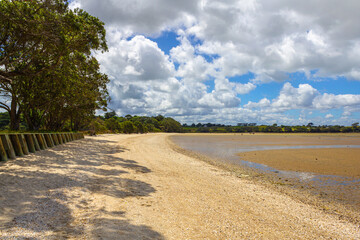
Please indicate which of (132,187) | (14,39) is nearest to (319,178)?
(132,187)

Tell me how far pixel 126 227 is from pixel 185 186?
4.39m

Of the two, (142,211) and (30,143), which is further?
(30,143)

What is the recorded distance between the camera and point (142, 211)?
5.86m

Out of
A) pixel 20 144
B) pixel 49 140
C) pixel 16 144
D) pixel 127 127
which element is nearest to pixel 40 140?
pixel 49 140

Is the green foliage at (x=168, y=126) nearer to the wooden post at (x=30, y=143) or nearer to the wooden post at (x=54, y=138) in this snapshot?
the wooden post at (x=54, y=138)

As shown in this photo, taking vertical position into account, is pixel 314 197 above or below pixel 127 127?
below

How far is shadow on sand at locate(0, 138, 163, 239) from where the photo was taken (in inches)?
174

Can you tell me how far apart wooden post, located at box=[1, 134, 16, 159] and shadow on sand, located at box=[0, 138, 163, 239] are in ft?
1.90

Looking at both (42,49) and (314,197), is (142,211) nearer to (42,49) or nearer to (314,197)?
(314,197)

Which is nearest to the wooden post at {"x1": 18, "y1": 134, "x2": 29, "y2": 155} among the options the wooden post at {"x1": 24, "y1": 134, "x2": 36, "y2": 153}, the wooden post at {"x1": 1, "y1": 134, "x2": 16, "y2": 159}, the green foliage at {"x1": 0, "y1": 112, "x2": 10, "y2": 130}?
the wooden post at {"x1": 24, "y1": 134, "x2": 36, "y2": 153}

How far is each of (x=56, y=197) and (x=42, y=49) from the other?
1251 cm

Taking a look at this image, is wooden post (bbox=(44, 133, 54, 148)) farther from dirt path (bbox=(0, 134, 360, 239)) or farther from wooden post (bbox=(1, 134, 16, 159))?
dirt path (bbox=(0, 134, 360, 239))

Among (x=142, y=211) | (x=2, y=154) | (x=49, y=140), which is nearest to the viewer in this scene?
(x=142, y=211)

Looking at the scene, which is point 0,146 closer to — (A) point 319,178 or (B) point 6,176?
(B) point 6,176
